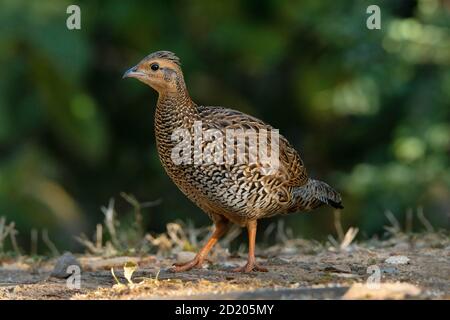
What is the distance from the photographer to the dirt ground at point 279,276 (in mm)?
5668

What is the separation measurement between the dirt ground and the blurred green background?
4.37 metres

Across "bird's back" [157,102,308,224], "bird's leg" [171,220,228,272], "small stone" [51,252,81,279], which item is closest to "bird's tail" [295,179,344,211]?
"bird's back" [157,102,308,224]

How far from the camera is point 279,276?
644cm

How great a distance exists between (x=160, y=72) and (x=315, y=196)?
142cm

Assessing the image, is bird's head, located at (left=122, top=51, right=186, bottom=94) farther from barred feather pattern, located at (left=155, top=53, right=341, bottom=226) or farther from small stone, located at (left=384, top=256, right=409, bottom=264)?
small stone, located at (left=384, top=256, right=409, bottom=264)

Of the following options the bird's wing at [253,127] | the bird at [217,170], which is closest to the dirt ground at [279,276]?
the bird at [217,170]

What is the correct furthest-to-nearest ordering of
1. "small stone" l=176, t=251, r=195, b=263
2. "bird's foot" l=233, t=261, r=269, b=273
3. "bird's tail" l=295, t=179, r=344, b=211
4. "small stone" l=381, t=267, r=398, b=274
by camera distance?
"small stone" l=176, t=251, r=195, b=263 → "bird's tail" l=295, t=179, r=344, b=211 → "bird's foot" l=233, t=261, r=269, b=273 → "small stone" l=381, t=267, r=398, b=274

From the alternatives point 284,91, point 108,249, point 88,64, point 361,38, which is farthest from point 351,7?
point 108,249

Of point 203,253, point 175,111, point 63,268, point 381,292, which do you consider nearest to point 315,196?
point 203,253

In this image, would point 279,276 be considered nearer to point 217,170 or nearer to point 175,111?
point 217,170

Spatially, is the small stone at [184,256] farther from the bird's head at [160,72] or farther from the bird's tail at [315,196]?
the bird's head at [160,72]

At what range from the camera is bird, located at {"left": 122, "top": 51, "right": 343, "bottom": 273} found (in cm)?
660

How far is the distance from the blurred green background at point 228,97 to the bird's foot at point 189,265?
5.22m

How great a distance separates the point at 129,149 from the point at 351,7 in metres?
5.09
